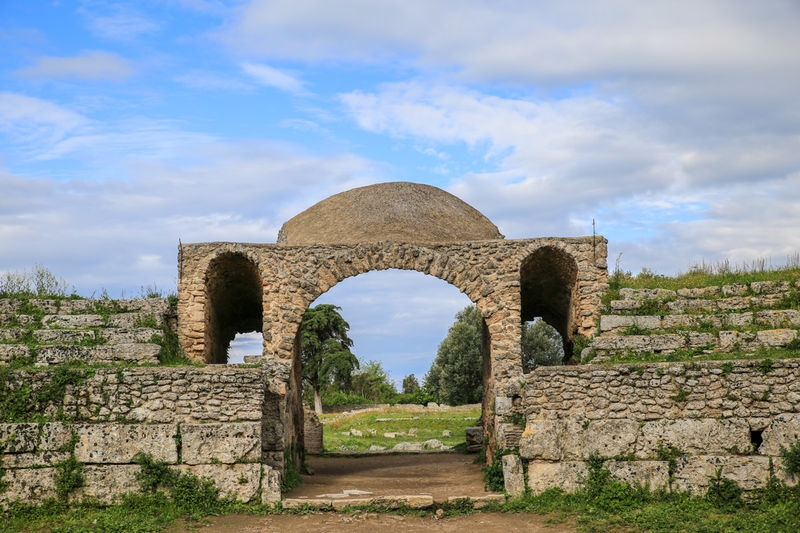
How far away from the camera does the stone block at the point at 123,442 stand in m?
11.5

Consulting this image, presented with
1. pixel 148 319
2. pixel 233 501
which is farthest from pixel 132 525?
pixel 148 319

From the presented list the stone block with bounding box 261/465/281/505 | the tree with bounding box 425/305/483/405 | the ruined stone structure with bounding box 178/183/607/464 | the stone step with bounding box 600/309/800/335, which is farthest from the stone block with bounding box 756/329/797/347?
the tree with bounding box 425/305/483/405

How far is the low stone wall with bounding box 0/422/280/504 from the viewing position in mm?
11305

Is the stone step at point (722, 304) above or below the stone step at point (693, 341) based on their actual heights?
above

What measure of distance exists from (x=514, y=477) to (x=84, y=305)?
9.28 meters

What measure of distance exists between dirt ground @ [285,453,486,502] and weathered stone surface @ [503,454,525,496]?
0.81m

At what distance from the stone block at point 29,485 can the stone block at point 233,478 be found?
184cm

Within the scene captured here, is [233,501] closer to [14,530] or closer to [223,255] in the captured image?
[14,530]

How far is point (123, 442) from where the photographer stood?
11586 mm

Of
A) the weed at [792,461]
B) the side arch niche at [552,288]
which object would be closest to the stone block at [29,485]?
the side arch niche at [552,288]

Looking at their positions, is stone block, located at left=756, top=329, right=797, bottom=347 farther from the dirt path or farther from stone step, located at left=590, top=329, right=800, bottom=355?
the dirt path

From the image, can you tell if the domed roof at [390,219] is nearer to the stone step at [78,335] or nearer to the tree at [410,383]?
the stone step at [78,335]

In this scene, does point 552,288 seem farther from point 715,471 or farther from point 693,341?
point 715,471

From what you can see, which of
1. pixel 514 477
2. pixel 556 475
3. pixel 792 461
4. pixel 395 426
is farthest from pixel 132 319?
pixel 395 426
